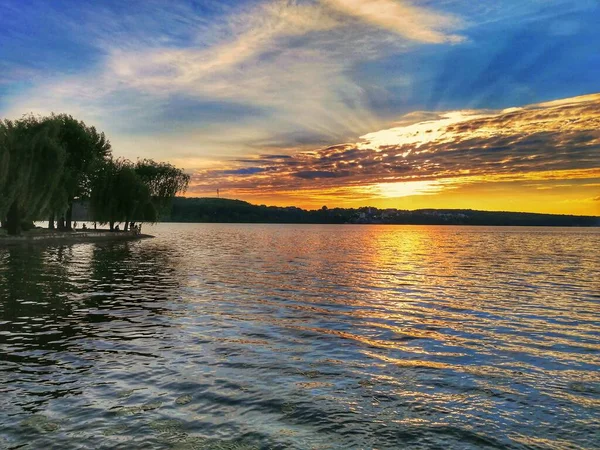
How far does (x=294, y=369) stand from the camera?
13656 mm

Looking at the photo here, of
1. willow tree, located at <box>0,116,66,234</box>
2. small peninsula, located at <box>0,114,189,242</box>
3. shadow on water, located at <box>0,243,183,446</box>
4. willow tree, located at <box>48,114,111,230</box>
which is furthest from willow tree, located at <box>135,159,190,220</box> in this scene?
shadow on water, located at <box>0,243,183,446</box>

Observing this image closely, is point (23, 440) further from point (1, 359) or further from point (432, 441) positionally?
point (432, 441)

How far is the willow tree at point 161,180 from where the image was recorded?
10738 centimetres

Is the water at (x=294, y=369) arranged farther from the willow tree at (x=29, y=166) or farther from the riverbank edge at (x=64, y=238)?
the riverbank edge at (x=64, y=238)

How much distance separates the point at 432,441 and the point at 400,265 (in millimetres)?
43660

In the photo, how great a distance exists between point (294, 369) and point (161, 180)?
4019 inches

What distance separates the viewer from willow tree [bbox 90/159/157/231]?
89.3 m

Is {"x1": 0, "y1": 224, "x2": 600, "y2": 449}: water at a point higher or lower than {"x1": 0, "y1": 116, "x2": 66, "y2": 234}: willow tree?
lower

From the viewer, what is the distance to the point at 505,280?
126 feet

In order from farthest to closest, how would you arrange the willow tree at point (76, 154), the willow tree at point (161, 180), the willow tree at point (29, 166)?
1. the willow tree at point (161, 180)
2. the willow tree at point (76, 154)
3. the willow tree at point (29, 166)

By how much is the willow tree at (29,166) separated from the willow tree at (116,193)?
70.2 ft

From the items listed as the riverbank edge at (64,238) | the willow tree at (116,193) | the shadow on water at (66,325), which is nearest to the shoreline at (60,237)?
the riverbank edge at (64,238)

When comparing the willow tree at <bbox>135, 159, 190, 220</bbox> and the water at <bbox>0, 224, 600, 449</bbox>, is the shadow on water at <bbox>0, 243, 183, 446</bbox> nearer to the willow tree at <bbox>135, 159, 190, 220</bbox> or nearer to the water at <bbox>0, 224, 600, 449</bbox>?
the water at <bbox>0, 224, 600, 449</bbox>

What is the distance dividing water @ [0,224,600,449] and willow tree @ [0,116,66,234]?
38.5 meters
